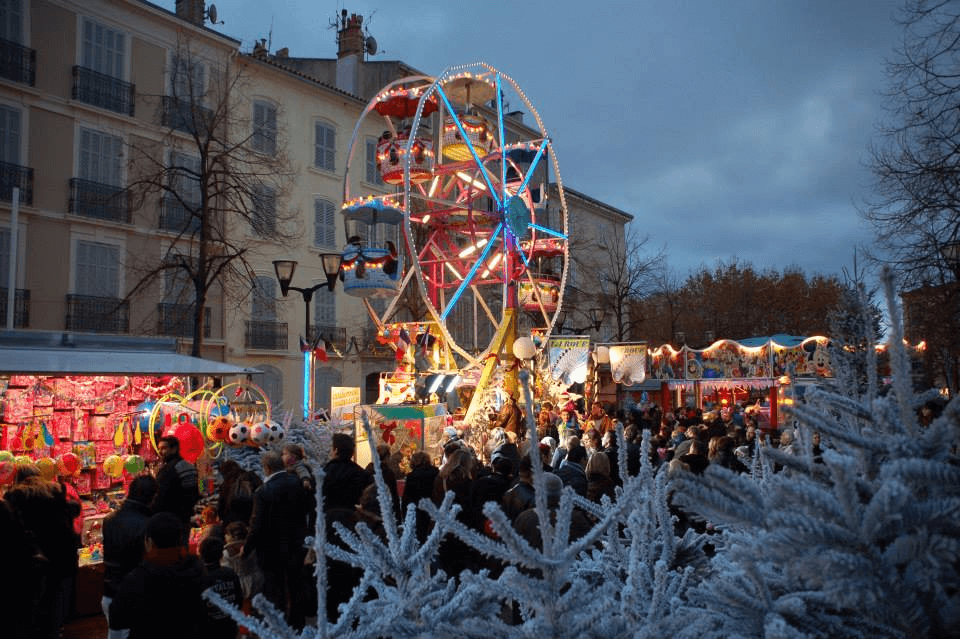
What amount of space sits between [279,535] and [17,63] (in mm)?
18414

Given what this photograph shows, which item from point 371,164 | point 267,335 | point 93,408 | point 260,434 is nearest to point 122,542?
point 260,434

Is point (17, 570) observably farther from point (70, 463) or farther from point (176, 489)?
point (70, 463)

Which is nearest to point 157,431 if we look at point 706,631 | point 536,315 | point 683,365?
point 706,631

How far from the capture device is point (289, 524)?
5520mm

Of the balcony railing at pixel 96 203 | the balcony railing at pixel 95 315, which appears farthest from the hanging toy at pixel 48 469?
the balcony railing at pixel 96 203

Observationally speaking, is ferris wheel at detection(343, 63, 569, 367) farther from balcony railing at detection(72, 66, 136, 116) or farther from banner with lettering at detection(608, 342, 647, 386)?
balcony railing at detection(72, 66, 136, 116)

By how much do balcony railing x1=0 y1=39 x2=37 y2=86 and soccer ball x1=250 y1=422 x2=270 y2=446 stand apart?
14629 millimetres

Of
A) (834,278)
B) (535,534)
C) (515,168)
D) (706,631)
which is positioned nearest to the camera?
(706,631)

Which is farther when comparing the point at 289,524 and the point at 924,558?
the point at 289,524

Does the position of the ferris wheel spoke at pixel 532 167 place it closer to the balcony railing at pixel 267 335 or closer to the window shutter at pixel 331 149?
the balcony railing at pixel 267 335

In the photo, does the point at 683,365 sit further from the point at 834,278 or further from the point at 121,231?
the point at 834,278

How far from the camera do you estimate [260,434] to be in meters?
9.34

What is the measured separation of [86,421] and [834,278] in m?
43.0

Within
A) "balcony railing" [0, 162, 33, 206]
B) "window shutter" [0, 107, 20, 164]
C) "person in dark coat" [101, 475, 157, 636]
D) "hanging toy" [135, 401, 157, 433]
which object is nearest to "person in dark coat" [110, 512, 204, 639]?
"person in dark coat" [101, 475, 157, 636]
